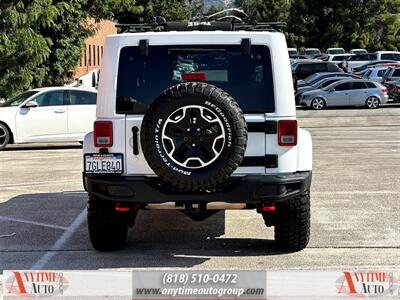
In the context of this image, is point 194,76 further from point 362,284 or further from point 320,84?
point 320,84

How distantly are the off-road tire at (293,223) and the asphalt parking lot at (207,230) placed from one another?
0.12m

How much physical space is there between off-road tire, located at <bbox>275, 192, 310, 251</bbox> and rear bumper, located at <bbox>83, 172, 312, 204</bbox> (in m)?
0.33

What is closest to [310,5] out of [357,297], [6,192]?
[6,192]

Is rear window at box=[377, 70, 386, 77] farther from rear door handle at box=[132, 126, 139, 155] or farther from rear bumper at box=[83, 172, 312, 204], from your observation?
rear door handle at box=[132, 126, 139, 155]

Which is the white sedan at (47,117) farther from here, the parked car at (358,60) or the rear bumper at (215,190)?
the parked car at (358,60)

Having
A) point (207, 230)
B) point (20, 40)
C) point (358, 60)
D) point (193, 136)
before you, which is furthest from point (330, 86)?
point (193, 136)

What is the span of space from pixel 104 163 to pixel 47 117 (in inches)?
386

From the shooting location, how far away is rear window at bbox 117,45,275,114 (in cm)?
622

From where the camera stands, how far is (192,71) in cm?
628

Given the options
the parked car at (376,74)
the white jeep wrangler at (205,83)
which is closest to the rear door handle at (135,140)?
the white jeep wrangler at (205,83)

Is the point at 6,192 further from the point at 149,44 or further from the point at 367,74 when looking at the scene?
the point at 367,74

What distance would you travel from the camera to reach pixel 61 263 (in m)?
6.51

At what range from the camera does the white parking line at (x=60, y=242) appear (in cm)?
649

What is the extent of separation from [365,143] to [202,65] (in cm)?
1126
